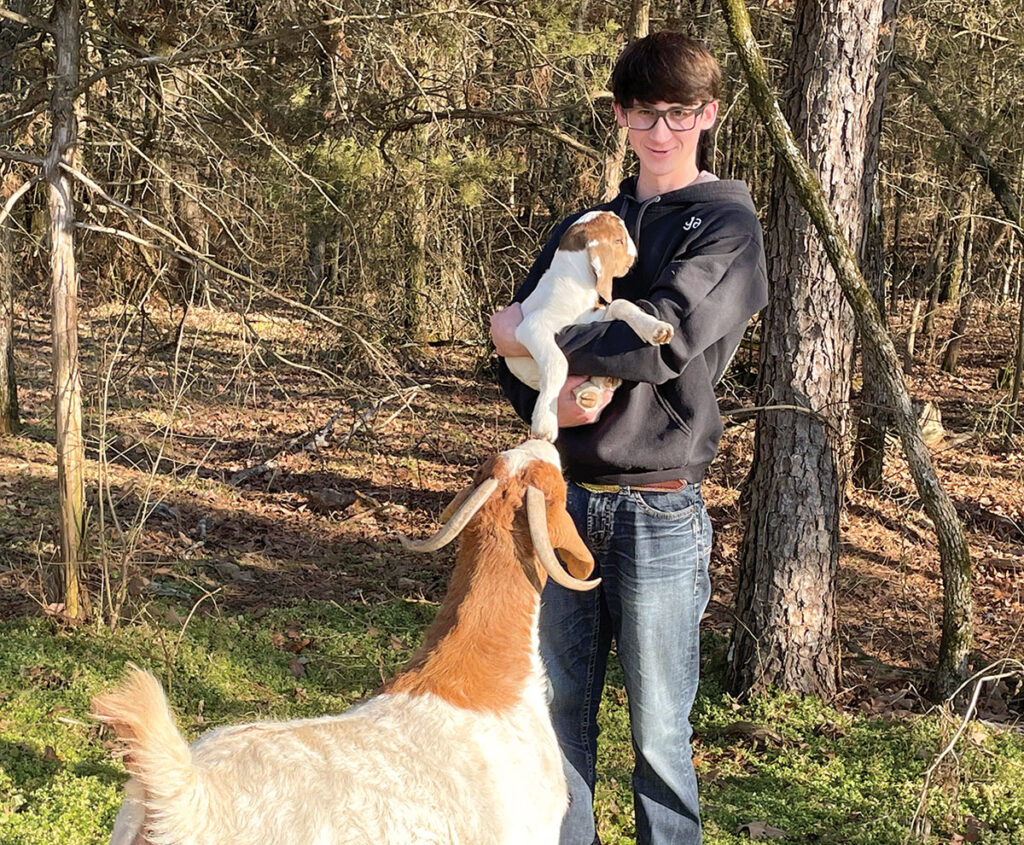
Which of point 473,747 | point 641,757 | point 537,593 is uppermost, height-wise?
point 537,593

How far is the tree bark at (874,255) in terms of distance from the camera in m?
8.18

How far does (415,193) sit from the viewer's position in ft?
32.2

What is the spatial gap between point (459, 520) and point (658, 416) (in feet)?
2.32

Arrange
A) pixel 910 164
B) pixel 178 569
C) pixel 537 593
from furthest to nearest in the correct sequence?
pixel 910 164
pixel 178 569
pixel 537 593

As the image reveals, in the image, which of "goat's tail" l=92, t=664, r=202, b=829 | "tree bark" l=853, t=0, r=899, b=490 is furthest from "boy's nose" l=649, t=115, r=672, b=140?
"tree bark" l=853, t=0, r=899, b=490

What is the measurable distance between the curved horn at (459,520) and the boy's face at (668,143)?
1147mm

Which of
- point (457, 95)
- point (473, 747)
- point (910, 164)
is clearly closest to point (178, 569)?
point (457, 95)

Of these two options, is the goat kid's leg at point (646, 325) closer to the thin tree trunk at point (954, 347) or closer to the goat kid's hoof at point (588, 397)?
the goat kid's hoof at point (588, 397)

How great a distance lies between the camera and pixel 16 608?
7336mm

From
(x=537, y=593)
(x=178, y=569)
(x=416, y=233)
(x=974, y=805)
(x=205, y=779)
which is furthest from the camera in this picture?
(x=416, y=233)

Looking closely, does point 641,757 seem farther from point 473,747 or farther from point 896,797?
point 896,797

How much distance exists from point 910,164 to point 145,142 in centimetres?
1496

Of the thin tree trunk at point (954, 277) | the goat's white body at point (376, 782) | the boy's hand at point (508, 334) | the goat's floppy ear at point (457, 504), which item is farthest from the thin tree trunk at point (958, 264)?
the goat's white body at point (376, 782)

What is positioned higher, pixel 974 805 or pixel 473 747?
pixel 473 747
